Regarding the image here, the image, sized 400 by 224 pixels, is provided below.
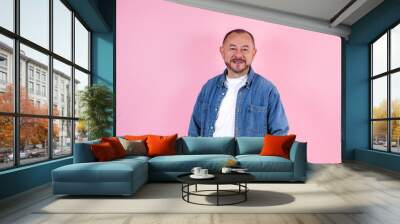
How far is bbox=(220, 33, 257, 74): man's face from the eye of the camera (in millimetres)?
8500

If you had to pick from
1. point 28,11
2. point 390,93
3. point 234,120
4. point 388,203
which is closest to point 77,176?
point 28,11

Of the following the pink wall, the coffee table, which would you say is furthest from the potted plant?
the coffee table

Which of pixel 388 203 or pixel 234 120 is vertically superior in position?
pixel 234 120

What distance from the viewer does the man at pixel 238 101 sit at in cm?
817

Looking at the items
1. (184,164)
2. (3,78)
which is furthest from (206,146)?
(3,78)

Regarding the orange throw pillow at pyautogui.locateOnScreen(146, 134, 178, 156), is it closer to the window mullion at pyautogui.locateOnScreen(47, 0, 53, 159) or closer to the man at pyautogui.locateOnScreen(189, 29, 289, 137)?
the window mullion at pyautogui.locateOnScreen(47, 0, 53, 159)

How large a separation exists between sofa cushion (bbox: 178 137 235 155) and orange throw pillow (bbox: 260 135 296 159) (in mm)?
623

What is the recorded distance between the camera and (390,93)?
8086mm

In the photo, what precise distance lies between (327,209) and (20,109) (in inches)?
158

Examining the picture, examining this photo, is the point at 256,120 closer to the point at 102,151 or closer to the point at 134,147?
the point at 134,147

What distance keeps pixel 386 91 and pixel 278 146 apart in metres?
3.53

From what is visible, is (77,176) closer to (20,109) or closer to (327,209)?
(20,109)

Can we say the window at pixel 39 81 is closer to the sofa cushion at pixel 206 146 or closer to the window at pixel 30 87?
the window at pixel 30 87

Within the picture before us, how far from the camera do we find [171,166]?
582cm
